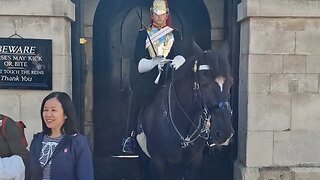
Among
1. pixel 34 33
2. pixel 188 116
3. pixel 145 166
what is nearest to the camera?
pixel 188 116

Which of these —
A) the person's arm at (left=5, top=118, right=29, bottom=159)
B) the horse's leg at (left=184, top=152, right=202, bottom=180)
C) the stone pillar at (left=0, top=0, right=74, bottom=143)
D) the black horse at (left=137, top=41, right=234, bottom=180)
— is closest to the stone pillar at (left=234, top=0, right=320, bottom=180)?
the horse's leg at (left=184, top=152, right=202, bottom=180)

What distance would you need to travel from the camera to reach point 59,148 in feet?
12.3

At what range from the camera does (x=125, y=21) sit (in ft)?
25.9

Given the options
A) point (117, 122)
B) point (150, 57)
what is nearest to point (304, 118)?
point (150, 57)

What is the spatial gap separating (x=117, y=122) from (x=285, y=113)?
288 centimetres

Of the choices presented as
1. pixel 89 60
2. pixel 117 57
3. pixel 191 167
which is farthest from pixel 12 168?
pixel 117 57

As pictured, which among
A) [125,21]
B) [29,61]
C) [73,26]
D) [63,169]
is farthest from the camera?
[125,21]

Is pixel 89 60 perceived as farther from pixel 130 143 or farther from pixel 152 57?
pixel 130 143

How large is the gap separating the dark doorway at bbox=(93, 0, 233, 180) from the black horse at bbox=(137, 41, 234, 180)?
1818 mm

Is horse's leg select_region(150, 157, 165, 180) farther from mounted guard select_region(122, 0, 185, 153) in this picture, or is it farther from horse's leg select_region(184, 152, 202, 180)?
mounted guard select_region(122, 0, 185, 153)

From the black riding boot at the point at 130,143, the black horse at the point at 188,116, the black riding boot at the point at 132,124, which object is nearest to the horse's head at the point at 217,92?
the black horse at the point at 188,116

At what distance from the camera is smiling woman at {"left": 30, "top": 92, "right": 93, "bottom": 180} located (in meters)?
3.73

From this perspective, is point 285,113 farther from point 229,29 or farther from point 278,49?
point 229,29

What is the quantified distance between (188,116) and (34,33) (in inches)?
96.4
